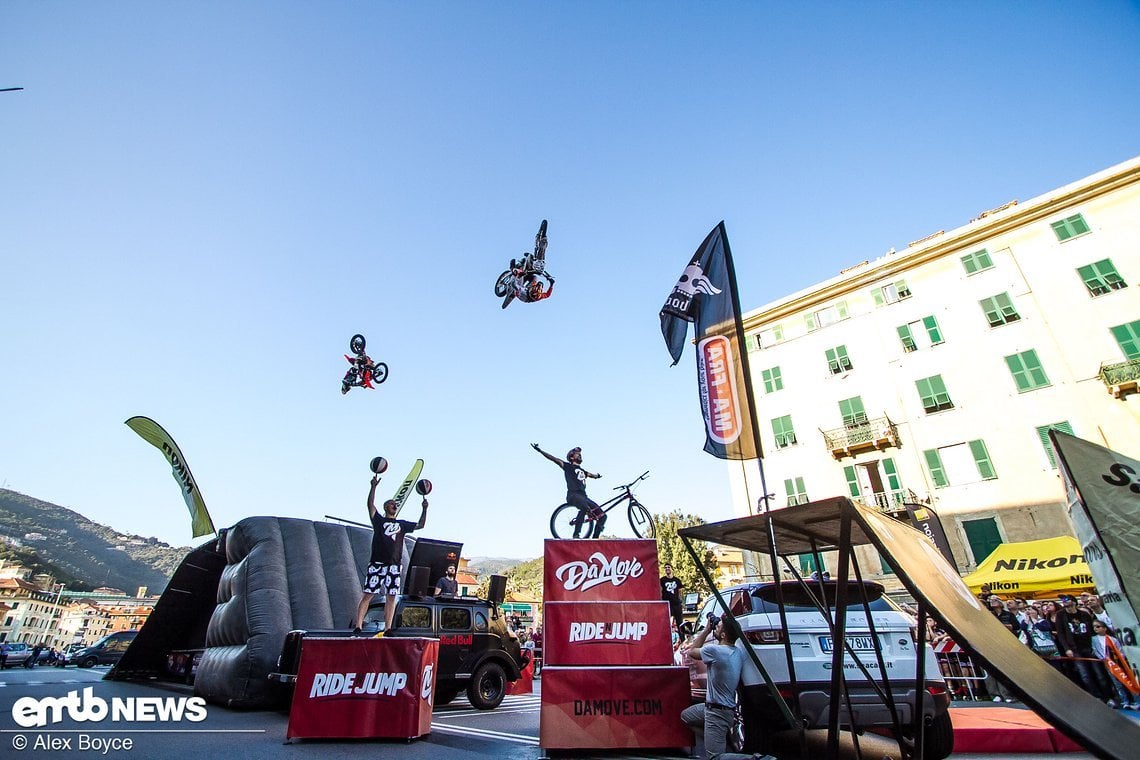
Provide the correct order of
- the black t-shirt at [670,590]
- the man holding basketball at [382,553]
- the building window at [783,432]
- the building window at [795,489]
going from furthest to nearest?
1. the building window at [783,432]
2. the building window at [795,489]
3. the man holding basketball at [382,553]
4. the black t-shirt at [670,590]

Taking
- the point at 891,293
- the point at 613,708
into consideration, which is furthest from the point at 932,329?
the point at 613,708

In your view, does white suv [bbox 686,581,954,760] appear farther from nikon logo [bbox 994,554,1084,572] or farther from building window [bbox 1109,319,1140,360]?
building window [bbox 1109,319,1140,360]

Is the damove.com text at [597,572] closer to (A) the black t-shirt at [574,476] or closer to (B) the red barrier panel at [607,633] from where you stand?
(B) the red barrier panel at [607,633]

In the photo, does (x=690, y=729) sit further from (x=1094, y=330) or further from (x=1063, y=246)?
(x=1063, y=246)

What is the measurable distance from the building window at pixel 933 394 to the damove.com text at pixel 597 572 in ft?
77.0

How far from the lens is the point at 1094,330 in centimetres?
2133

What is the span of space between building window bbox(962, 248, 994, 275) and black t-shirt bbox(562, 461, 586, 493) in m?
26.3

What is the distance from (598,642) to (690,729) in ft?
3.95

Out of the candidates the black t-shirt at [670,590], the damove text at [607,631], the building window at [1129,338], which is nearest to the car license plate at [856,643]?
the damove text at [607,631]

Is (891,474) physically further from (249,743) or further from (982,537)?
(249,743)

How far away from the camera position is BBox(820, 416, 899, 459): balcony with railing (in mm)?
24141

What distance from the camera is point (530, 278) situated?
38.5 feet

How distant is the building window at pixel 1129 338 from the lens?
66.4 feet

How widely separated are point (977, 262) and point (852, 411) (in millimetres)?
9213
